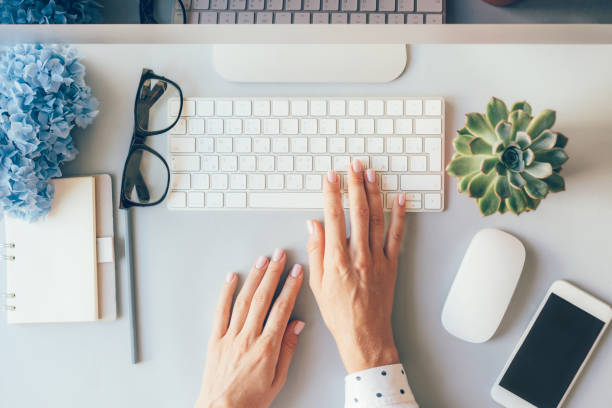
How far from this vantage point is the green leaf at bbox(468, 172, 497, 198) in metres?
0.53

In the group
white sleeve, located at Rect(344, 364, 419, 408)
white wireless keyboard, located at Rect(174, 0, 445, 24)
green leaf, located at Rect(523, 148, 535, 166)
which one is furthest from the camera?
white wireless keyboard, located at Rect(174, 0, 445, 24)

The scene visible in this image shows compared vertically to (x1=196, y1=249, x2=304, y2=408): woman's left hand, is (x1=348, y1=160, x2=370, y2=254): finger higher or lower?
higher

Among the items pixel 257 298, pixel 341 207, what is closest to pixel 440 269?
pixel 341 207

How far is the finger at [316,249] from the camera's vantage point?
632 mm

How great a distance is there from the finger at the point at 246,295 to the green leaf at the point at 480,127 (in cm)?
37

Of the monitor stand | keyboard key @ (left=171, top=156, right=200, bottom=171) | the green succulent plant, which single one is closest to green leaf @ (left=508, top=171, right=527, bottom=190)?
the green succulent plant

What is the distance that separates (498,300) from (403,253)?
6.2 inches

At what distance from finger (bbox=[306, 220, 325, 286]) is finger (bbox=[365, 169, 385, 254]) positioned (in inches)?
3.2

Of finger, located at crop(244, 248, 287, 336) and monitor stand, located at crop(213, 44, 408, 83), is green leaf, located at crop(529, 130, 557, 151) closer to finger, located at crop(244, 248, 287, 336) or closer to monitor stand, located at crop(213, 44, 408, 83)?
monitor stand, located at crop(213, 44, 408, 83)

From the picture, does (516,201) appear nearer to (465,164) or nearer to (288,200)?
(465,164)

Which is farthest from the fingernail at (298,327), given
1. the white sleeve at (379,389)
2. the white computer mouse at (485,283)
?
the white computer mouse at (485,283)

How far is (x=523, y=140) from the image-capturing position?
1.65 ft

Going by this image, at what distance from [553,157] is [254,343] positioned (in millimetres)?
525

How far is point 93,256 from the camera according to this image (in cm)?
62
